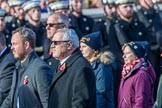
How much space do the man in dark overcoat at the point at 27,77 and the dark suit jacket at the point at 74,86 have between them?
331 millimetres

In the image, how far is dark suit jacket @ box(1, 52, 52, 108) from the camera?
10.5m

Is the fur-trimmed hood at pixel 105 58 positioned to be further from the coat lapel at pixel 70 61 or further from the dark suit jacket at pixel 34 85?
the coat lapel at pixel 70 61

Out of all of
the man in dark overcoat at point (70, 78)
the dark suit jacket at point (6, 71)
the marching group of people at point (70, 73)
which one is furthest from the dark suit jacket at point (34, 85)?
the dark suit jacket at point (6, 71)

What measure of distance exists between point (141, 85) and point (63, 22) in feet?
6.00

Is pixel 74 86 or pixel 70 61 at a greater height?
pixel 70 61

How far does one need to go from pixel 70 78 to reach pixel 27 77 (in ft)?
2.90

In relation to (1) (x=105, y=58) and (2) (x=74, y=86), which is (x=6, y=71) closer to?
(1) (x=105, y=58)

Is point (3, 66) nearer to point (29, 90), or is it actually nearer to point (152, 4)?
point (29, 90)

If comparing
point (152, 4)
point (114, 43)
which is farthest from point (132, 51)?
point (152, 4)

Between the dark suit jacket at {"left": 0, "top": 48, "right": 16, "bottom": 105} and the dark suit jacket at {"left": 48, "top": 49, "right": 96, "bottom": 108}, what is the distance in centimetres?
129

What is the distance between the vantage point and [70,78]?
995cm

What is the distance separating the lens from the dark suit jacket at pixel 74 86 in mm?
9727

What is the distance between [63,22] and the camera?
1207 centimetres

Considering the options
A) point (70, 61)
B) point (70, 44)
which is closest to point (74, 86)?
point (70, 61)
